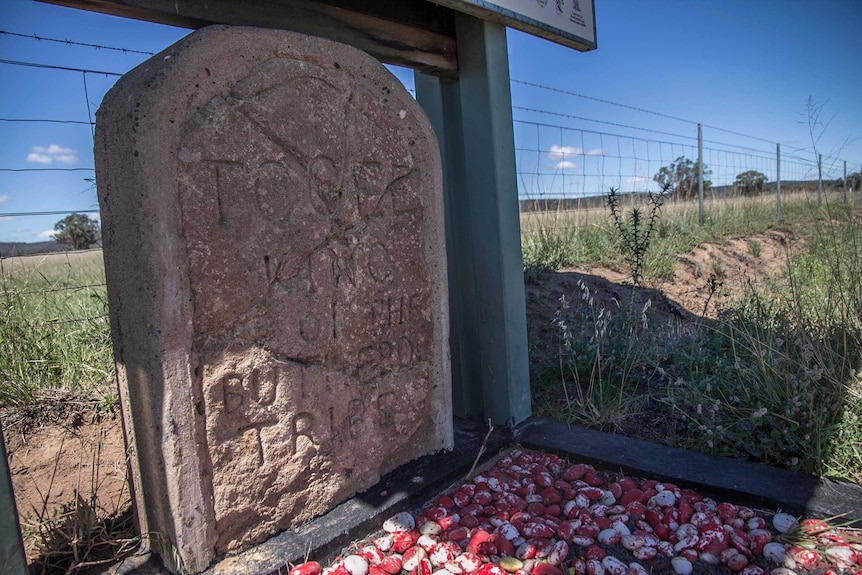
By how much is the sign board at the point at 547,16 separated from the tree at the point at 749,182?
376 inches

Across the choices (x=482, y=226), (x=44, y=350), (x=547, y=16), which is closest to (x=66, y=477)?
(x=44, y=350)

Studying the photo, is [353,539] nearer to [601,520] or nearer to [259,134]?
[601,520]

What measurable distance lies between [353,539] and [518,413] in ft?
3.51

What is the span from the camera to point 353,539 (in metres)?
1.92

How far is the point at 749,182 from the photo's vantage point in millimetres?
11703

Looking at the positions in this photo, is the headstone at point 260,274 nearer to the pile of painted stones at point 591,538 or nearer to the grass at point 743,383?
the pile of painted stones at point 591,538

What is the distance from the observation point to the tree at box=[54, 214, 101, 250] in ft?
15.3

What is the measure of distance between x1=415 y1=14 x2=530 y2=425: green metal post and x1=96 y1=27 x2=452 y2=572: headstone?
390 millimetres

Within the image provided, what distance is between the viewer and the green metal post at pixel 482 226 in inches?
100

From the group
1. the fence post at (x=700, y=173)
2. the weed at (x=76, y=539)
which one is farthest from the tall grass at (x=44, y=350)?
the fence post at (x=700, y=173)

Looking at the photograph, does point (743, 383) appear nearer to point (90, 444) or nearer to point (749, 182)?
point (90, 444)

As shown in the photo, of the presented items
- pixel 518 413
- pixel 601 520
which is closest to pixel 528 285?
pixel 518 413

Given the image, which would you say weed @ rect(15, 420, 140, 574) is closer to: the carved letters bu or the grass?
the carved letters bu

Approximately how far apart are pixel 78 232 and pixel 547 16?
4.14 meters
